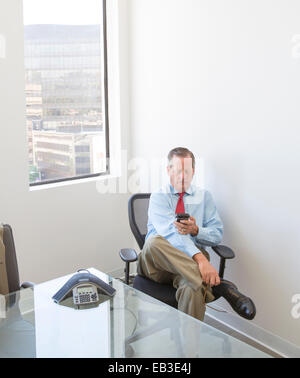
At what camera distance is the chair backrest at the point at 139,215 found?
2652 millimetres

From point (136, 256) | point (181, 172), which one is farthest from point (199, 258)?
point (181, 172)

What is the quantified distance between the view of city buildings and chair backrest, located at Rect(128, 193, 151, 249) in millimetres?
819

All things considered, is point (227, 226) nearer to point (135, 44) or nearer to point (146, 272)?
point (146, 272)

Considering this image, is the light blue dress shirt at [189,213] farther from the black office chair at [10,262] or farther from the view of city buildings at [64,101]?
the view of city buildings at [64,101]

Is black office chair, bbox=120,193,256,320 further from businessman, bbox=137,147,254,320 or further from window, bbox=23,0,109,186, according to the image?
window, bbox=23,0,109,186

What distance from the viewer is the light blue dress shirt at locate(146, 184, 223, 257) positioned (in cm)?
244

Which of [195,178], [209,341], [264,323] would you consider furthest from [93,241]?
[209,341]

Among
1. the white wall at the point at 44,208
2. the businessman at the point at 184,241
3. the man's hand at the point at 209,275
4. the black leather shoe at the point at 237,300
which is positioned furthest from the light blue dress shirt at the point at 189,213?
the white wall at the point at 44,208

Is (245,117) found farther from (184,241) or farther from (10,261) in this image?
(10,261)

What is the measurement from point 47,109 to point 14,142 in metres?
0.52

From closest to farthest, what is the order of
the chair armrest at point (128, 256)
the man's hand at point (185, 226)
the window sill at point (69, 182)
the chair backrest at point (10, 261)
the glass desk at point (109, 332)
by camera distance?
the glass desk at point (109, 332)
the chair backrest at point (10, 261)
the chair armrest at point (128, 256)
the man's hand at point (185, 226)
the window sill at point (69, 182)

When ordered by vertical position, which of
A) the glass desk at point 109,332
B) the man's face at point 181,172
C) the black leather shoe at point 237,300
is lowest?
the black leather shoe at point 237,300

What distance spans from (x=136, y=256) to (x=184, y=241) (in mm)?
296

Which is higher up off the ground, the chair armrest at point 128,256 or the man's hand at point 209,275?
the chair armrest at point 128,256
